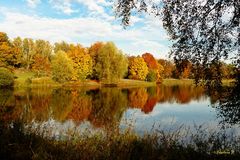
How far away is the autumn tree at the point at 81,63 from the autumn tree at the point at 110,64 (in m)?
3.29

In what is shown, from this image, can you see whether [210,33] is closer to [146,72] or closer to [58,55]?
[58,55]

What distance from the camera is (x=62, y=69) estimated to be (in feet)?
Result: 225

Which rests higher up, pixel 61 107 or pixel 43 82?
pixel 43 82

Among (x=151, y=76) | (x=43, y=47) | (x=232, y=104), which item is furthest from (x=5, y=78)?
(x=232, y=104)

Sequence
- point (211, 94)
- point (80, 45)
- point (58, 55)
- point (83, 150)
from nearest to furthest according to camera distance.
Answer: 1. point (83, 150)
2. point (211, 94)
3. point (58, 55)
4. point (80, 45)

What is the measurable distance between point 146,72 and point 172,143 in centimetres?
8145

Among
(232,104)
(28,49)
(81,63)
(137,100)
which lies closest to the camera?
(232,104)

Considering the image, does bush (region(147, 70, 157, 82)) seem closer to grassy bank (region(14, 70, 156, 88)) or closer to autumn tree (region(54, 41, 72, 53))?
grassy bank (region(14, 70, 156, 88))

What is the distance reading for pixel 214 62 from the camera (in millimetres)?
9055

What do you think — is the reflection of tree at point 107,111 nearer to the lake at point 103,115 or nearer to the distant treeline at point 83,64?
the lake at point 103,115

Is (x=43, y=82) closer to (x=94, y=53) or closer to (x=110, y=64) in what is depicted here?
(x=110, y=64)

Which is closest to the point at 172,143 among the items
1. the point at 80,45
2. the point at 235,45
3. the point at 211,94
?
the point at 211,94

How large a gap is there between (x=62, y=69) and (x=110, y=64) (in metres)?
9.33

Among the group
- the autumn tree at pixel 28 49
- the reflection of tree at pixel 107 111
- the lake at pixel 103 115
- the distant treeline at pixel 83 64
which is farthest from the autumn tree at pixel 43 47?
the lake at pixel 103 115
